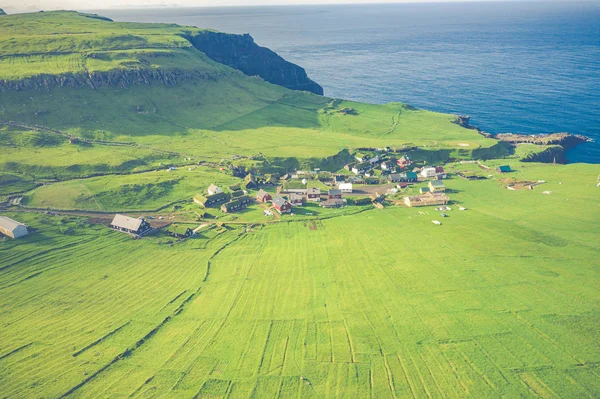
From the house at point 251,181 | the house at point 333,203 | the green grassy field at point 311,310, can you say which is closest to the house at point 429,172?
the green grassy field at point 311,310

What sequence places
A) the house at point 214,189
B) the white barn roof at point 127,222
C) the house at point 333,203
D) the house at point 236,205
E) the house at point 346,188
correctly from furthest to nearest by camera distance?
the house at point 346,188 → the house at point 214,189 → the house at point 333,203 → the house at point 236,205 → the white barn roof at point 127,222

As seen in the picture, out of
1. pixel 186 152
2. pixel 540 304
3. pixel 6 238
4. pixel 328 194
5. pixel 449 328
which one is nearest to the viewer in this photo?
pixel 449 328

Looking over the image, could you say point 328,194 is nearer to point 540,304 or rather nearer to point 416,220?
point 416,220

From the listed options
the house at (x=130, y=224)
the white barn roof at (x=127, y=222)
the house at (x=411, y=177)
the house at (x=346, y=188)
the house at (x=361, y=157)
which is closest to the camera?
the white barn roof at (x=127, y=222)

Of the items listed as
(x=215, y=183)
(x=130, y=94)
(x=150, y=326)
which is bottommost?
(x=150, y=326)

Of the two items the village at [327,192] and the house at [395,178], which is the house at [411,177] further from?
the house at [395,178]

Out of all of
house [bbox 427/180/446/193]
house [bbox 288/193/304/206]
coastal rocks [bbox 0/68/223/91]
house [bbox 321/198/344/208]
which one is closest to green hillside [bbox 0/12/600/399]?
coastal rocks [bbox 0/68/223/91]

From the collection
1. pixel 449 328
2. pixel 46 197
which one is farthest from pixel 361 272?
pixel 46 197

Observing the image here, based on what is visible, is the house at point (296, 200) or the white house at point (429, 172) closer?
the house at point (296, 200)

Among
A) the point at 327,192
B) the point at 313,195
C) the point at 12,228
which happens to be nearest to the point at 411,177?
the point at 327,192
